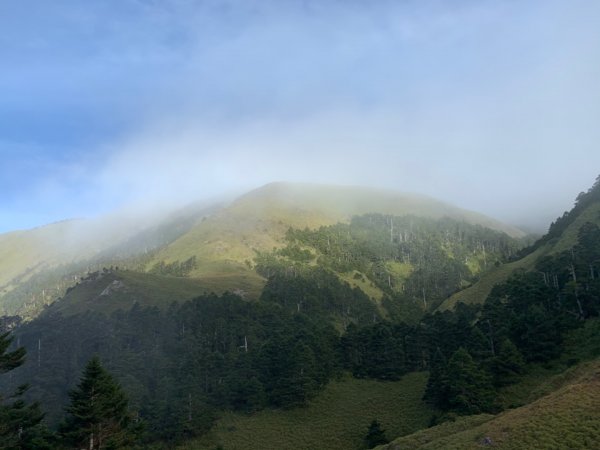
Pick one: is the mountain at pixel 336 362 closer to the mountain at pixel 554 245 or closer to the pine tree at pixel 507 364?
the pine tree at pixel 507 364

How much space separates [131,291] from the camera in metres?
167

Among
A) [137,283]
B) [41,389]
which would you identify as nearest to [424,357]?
[41,389]

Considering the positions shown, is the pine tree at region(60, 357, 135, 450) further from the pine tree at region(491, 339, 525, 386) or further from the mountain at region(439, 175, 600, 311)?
the mountain at region(439, 175, 600, 311)

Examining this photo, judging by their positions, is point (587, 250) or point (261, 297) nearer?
point (587, 250)

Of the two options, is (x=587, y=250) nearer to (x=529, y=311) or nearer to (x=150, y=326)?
(x=529, y=311)

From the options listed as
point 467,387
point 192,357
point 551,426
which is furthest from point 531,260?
point 551,426

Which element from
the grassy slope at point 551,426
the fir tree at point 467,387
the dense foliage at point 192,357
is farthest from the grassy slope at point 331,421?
the grassy slope at point 551,426

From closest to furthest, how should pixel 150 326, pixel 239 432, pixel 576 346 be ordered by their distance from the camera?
pixel 576 346 → pixel 239 432 → pixel 150 326

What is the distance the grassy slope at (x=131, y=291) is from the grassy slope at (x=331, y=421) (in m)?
76.3

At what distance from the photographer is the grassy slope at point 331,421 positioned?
256 feet

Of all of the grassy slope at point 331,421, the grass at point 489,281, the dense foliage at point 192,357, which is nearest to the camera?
the grassy slope at point 331,421

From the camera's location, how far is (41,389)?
356 ft

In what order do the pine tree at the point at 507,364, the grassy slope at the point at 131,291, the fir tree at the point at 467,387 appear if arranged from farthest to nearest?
1. the grassy slope at the point at 131,291
2. the pine tree at the point at 507,364
3. the fir tree at the point at 467,387

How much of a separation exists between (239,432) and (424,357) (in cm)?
4520
